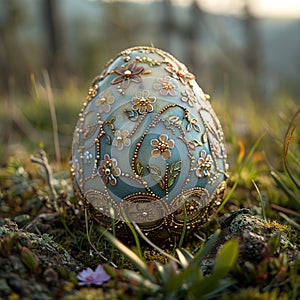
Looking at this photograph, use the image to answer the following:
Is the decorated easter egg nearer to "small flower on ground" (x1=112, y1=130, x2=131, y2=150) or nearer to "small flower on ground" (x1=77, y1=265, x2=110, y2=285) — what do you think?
"small flower on ground" (x1=112, y1=130, x2=131, y2=150)

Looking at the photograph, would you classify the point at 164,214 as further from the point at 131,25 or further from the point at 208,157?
the point at 131,25

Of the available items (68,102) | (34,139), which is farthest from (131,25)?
(34,139)

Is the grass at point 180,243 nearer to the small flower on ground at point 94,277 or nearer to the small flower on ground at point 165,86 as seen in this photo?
the small flower on ground at point 94,277

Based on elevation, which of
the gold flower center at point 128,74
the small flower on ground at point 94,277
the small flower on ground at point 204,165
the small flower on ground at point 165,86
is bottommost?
the small flower on ground at point 94,277

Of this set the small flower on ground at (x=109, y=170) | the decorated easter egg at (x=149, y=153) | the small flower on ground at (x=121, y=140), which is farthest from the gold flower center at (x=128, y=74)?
the small flower on ground at (x=109, y=170)

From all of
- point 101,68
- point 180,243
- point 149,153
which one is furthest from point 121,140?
point 101,68
